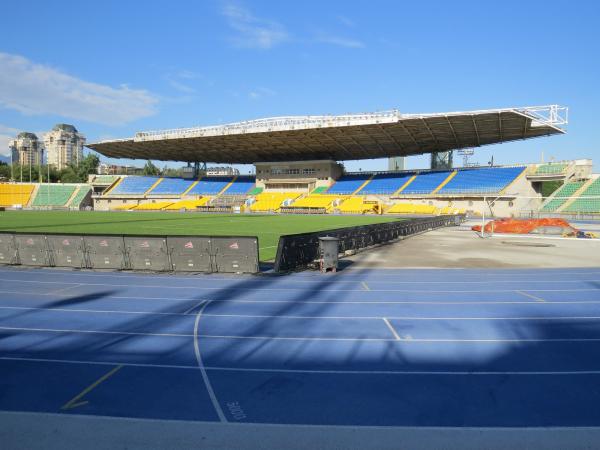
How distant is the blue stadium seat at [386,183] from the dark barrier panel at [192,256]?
54.1 m

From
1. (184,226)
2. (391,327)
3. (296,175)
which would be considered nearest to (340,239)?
(391,327)

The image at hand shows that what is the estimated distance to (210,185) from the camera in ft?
264

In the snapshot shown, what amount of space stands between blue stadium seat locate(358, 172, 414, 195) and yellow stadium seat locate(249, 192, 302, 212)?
514 inches

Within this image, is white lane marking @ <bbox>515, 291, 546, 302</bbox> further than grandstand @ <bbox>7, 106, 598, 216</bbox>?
No

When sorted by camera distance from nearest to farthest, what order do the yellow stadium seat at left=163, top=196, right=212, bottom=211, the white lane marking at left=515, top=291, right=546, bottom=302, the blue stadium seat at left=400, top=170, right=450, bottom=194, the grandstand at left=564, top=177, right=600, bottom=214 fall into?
1. the white lane marking at left=515, top=291, right=546, bottom=302
2. the grandstand at left=564, top=177, right=600, bottom=214
3. the blue stadium seat at left=400, top=170, right=450, bottom=194
4. the yellow stadium seat at left=163, top=196, right=212, bottom=211

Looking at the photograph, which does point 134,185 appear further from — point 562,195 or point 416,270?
point 416,270

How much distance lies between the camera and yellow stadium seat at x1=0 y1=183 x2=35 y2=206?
77.9m

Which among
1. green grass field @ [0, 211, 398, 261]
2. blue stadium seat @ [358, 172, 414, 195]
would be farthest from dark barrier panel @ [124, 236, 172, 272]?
blue stadium seat @ [358, 172, 414, 195]

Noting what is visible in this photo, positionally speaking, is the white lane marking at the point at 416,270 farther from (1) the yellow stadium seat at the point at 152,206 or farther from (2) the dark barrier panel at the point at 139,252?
(1) the yellow stadium seat at the point at 152,206

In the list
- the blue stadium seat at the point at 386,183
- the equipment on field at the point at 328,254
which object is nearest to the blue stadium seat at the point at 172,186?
the blue stadium seat at the point at 386,183

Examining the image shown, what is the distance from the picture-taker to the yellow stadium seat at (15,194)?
77938mm

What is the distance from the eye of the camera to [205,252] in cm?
1328

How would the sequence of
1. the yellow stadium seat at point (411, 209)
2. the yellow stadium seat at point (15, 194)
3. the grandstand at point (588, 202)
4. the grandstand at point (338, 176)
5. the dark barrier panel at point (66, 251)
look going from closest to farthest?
the dark barrier panel at point (66, 251)
the grandstand at point (588, 202)
the grandstand at point (338, 176)
the yellow stadium seat at point (411, 209)
the yellow stadium seat at point (15, 194)

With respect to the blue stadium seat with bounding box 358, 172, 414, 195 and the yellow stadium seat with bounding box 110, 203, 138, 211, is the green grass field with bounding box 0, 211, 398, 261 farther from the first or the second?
the yellow stadium seat with bounding box 110, 203, 138, 211
